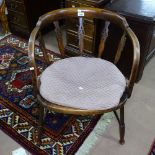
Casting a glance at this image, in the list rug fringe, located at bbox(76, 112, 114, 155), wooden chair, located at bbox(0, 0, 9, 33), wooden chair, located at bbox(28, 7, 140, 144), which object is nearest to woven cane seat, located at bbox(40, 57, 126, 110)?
wooden chair, located at bbox(28, 7, 140, 144)

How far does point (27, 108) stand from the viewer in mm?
1570

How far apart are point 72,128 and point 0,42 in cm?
140

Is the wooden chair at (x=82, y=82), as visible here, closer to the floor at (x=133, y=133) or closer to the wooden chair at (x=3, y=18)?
the floor at (x=133, y=133)

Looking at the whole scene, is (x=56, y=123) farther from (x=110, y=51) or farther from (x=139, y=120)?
(x=110, y=51)

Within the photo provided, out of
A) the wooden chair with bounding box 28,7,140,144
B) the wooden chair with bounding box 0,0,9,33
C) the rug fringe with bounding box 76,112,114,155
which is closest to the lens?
the wooden chair with bounding box 28,7,140,144

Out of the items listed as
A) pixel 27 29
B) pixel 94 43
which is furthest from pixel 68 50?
pixel 27 29

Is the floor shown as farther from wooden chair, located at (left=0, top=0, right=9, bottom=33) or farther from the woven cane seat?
wooden chair, located at (left=0, top=0, right=9, bottom=33)

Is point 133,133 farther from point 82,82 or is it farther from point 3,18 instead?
point 3,18

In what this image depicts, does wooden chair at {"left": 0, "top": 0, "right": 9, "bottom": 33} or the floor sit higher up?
wooden chair at {"left": 0, "top": 0, "right": 9, "bottom": 33}

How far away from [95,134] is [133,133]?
0.26 m

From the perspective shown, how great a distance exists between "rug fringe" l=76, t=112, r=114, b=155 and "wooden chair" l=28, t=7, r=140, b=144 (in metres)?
0.16

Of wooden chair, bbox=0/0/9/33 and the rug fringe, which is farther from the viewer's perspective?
wooden chair, bbox=0/0/9/33

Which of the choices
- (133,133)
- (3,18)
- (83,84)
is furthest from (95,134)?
(3,18)

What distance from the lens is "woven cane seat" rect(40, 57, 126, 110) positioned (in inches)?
40.2
